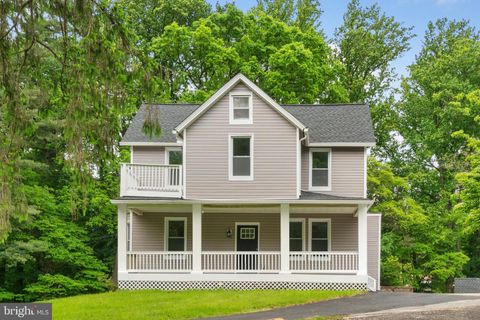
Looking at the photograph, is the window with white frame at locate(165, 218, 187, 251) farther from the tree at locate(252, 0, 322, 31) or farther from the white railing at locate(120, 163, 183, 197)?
the tree at locate(252, 0, 322, 31)

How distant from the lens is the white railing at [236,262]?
2284cm

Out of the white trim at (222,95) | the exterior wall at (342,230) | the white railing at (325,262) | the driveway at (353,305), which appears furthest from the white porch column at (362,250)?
the white trim at (222,95)

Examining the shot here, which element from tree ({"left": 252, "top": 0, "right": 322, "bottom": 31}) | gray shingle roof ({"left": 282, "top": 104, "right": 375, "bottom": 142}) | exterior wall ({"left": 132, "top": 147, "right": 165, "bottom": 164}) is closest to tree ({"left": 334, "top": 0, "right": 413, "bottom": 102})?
tree ({"left": 252, "top": 0, "right": 322, "bottom": 31})

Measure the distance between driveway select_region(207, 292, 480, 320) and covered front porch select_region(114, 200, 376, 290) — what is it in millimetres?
2435

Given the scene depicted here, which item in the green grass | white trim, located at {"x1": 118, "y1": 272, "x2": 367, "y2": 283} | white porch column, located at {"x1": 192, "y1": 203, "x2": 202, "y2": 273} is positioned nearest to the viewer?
the green grass

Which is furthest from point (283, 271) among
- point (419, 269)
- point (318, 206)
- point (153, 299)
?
point (419, 269)

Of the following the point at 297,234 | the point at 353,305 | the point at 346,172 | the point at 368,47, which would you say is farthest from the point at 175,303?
the point at 368,47

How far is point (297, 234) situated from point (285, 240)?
2.93 m

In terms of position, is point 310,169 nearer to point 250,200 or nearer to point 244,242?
point 250,200

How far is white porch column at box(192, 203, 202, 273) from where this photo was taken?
22.7 m

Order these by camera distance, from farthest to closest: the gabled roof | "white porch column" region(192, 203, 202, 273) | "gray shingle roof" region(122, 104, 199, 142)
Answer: "gray shingle roof" region(122, 104, 199, 142) < the gabled roof < "white porch column" region(192, 203, 202, 273)

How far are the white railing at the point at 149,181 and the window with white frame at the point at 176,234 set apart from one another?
2983 millimetres

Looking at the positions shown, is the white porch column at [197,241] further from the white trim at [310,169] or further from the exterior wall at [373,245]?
the exterior wall at [373,245]

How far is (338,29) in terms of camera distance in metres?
41.3
